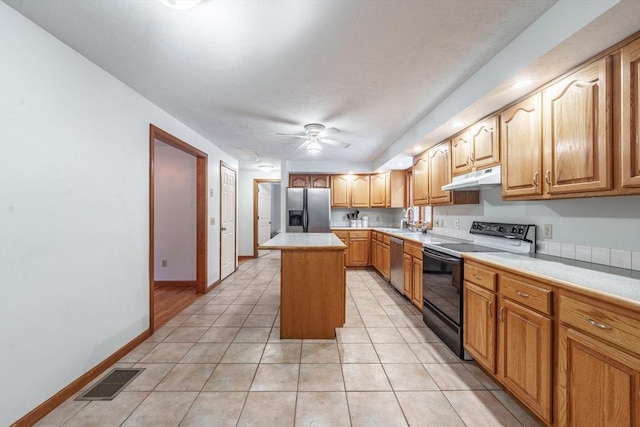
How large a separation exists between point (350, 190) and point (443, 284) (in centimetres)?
362

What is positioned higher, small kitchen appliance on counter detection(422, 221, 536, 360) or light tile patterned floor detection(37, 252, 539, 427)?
small kitchen appliance on counter detection(422, 221, 536, 360)

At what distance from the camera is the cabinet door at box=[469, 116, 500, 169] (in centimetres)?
234

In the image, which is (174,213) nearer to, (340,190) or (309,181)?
(309,181)

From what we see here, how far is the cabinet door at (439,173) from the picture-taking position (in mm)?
3174

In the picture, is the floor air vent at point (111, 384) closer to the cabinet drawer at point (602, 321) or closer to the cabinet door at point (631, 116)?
the cabinet drawer at point (602, 321)

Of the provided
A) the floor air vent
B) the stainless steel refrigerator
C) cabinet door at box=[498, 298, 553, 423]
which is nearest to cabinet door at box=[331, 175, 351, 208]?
the stainless steel refrigerator

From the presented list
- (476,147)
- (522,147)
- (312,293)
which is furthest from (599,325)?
(312,293)

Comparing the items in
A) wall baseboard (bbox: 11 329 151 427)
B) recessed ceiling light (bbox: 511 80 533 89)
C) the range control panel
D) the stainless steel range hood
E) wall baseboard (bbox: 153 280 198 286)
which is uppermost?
recessed ceiling light (bbox: 511 80 533 89)

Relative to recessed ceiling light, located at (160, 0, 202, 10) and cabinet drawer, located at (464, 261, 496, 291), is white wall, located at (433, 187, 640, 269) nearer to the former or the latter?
cabinet drawer, located at (464, 261, 496, 291)

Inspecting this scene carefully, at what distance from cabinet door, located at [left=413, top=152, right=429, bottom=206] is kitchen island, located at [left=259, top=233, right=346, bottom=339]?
180cm

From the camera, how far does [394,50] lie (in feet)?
6.03

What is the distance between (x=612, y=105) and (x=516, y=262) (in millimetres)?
996

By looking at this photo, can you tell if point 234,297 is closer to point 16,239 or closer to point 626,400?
point 16,239

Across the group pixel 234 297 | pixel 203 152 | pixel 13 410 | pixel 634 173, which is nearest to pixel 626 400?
pixel 634 173
